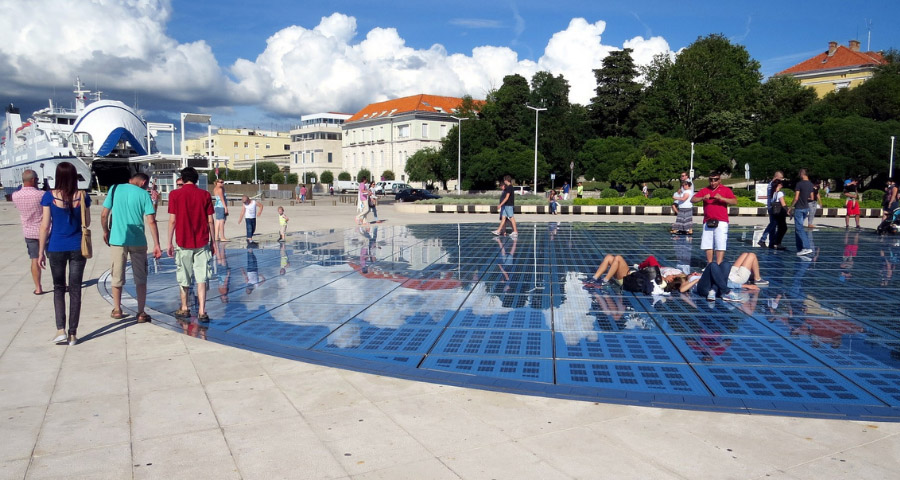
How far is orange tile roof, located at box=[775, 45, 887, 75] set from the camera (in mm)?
78750

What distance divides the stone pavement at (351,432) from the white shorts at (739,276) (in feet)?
15.6

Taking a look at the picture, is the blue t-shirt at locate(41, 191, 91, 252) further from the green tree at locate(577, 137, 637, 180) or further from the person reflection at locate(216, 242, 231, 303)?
the green tree at locate(577, 137, 637, 180)

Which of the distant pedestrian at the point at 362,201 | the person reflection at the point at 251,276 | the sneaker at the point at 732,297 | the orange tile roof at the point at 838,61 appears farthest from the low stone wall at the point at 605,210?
the orange tile roof at the point at 838,61

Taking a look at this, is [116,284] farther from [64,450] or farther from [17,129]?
[17,129]

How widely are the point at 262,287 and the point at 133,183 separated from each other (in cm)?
271

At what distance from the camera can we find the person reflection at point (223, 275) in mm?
8531

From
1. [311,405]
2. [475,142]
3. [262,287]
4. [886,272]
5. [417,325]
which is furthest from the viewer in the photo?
[475,142]

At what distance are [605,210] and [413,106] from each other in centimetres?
7456

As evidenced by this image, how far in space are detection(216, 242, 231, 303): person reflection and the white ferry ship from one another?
42.9 metres

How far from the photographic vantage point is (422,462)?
3.47 meters

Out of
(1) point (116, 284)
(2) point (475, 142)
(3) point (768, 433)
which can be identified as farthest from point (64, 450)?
(2) point (475, 142)

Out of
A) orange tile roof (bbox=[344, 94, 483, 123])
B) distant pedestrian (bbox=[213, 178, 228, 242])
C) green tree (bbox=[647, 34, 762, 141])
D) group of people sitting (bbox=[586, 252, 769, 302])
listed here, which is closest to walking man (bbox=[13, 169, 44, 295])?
distant pedestrian (bbox=[213, 178, 228, 242])

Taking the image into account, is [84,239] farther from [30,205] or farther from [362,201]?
[362,201]

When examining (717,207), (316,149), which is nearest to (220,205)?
(717,207)
